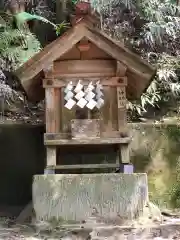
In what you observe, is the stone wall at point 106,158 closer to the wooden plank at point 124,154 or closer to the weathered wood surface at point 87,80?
Answer: the wooden plank at point 124,154

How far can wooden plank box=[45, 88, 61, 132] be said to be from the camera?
3.90m

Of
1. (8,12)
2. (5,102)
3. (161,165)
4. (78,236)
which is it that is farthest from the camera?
(8,12)

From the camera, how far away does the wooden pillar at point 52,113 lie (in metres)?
3.85

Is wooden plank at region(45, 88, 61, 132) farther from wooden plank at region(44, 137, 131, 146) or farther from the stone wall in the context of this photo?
the stone wall

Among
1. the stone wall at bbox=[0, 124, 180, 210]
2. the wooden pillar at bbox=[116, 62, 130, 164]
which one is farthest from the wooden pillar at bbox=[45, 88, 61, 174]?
the stone wall at bbox=[0, 124, 180, 210]

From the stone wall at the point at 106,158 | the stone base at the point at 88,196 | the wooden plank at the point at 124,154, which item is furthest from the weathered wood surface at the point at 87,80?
the stone wall at the point at 106,158

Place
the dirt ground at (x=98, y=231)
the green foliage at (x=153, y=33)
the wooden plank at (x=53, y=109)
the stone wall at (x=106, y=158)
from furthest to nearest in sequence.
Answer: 1. the green foliage at (x=153, y=33)
2. the stone wall at (x=106, y=158)
3. the wooden plank at (x=53, y=109)
4. the dirt ground at (x=98, y=231)

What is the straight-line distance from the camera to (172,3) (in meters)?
6.61

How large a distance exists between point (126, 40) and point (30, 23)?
163 centimetres

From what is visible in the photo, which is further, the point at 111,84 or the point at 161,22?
the point at 161,22

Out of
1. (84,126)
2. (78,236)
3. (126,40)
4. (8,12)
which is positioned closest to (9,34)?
(8,12)

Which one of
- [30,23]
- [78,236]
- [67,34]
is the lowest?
[78,236]

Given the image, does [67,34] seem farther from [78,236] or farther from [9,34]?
[9,34]

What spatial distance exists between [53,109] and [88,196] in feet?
2.89
